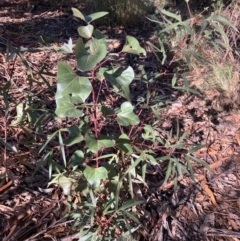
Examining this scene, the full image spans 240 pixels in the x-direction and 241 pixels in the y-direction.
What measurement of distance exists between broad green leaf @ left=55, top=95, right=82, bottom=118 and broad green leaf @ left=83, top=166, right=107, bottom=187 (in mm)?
251

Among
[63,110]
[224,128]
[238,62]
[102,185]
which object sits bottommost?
[224,128]

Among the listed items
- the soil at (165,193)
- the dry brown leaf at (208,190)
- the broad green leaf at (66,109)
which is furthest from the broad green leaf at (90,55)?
the dry brown leaf at (208,190)

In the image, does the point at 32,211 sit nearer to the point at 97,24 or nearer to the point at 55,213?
the point at 55,213

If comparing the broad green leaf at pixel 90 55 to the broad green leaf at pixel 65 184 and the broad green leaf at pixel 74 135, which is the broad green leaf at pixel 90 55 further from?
the broad green leaf at pixel 65 184

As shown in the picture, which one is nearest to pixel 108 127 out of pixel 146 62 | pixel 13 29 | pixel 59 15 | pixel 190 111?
pixel 190 111

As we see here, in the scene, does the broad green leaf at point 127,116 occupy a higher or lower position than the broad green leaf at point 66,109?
lower

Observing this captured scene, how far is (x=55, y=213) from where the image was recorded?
5.97 ft

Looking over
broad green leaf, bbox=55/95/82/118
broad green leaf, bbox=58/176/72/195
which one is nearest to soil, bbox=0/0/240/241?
broad green leaf, bbox=58/176/72/195

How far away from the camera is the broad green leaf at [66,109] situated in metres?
1.19

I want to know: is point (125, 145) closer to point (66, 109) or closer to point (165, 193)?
point (66, 109)

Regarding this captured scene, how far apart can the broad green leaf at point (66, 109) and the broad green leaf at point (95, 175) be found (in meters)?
0.25

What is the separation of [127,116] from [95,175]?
Result: 0.25 meters

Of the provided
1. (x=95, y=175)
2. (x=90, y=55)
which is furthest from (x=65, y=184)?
(x=90, y=55)

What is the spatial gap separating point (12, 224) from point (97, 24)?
2912 millimetres
